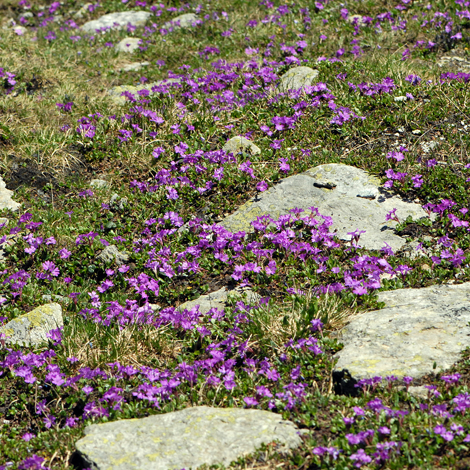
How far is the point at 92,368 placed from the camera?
17.8ft

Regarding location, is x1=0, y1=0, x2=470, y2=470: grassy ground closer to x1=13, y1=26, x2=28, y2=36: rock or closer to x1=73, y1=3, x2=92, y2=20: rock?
x1=13, y1=26, x2=28, y2=36: rock

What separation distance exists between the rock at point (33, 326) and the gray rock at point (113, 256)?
97cm

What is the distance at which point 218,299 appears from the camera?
625 centimetres

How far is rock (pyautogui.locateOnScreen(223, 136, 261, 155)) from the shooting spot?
26.9 feet

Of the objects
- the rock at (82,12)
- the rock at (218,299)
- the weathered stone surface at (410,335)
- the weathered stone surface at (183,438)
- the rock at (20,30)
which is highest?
the rock at (82,12)

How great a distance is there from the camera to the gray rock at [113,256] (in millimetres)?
6875

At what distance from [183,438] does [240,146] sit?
4851mm

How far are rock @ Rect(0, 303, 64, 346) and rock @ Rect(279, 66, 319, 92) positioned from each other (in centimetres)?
530

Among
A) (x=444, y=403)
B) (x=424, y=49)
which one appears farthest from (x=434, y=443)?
(x=424, y=49)

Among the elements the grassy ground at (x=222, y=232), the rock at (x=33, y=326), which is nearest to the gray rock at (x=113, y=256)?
the grassy ground at (x=222, y=232)

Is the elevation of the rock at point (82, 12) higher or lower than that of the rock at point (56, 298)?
higher

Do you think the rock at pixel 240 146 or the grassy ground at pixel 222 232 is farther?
the rock at pixel 240 146

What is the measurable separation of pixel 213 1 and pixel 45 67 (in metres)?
4.62

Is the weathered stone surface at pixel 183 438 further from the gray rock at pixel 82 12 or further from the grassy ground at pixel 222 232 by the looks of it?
the gray rock at pixel 82 12
